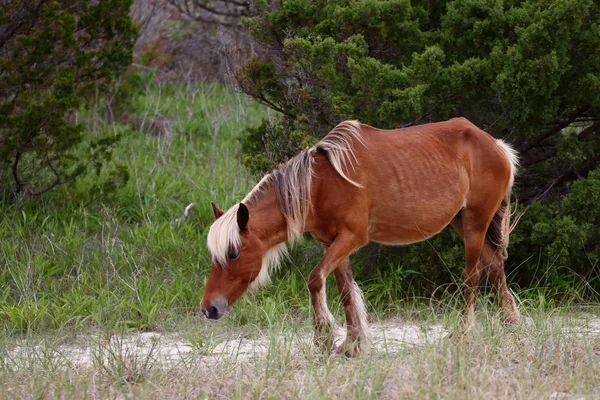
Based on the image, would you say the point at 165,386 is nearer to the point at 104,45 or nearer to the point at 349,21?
the point at 349,21

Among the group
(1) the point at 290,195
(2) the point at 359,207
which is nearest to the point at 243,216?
(1) the point at 290,195

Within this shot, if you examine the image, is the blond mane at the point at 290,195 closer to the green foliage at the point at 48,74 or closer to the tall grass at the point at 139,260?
the tall grass at the point at 139,260

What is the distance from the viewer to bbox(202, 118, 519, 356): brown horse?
5133 millimetres

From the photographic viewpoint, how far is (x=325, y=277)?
17.1 feet

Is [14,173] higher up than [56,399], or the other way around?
[56,399]

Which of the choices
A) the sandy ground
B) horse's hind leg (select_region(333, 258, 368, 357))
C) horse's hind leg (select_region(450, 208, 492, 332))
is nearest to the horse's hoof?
horse's hind leg (select_region(333, 258, 368, 357))

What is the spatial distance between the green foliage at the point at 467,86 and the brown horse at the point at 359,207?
2.43 feet

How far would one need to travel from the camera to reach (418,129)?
19.3 feet

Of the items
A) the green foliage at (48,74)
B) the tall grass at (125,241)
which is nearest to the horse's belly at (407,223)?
the tall grass at (125,241)

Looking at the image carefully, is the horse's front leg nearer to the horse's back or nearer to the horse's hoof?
the horse's hoof

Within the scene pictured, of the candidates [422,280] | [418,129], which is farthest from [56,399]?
[422,280]

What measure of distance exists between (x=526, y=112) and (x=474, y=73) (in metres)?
0.52

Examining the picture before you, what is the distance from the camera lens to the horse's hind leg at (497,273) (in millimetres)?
6012

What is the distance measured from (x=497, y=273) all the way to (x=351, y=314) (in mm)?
1364
